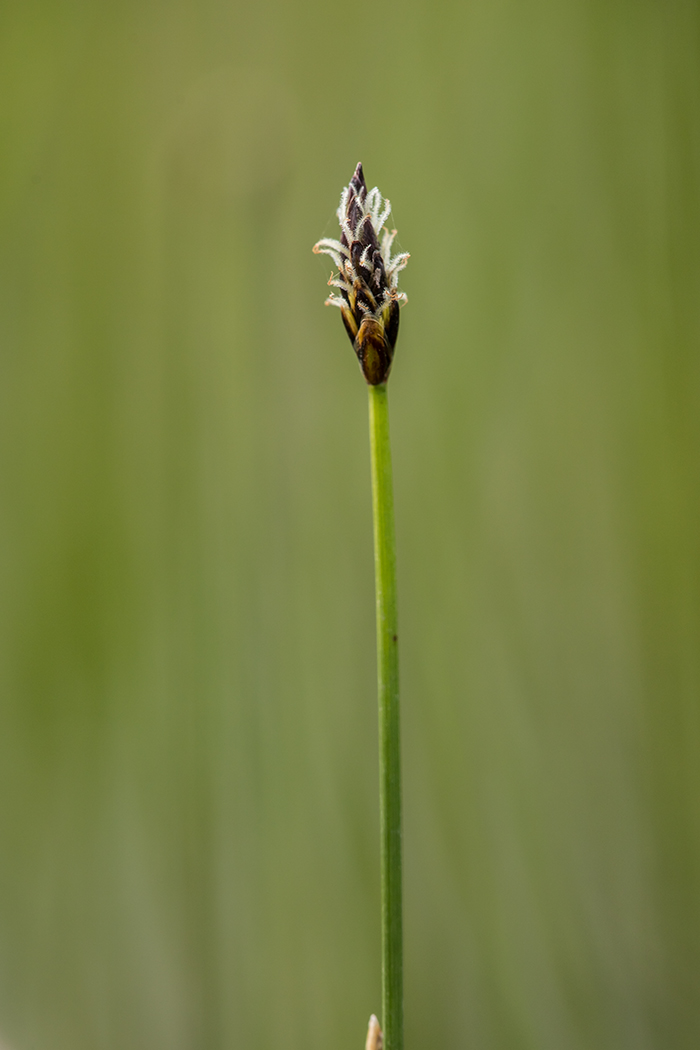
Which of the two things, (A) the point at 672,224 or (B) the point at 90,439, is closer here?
(A) the point at 672,224

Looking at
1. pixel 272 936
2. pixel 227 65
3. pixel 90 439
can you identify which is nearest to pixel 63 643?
pixel 90 439

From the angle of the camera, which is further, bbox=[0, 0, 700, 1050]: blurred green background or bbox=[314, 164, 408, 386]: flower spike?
bbox=[0, 0, 700, 1050]: blurred green background

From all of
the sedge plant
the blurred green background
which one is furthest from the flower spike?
the blurred green background

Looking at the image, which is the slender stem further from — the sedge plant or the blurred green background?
the blurred green background

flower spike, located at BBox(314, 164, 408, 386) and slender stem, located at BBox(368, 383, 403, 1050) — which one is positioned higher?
flower spike, located at BBox(314, 164, 408, 386)

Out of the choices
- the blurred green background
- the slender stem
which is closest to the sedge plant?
the slender stem

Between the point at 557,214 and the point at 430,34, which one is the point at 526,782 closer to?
the point at 557,214
